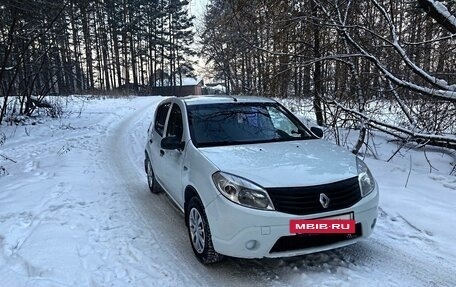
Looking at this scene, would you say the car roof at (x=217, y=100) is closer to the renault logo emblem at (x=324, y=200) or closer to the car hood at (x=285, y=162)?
the car hood at (x=285, y=162)

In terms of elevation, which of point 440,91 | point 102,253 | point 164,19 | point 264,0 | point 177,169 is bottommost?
point 102,253

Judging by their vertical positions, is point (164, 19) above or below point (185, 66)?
above

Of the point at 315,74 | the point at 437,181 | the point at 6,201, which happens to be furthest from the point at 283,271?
the point at 315,74

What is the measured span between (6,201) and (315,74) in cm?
772

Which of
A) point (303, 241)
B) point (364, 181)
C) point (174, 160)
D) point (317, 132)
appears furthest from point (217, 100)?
point (303, 241)

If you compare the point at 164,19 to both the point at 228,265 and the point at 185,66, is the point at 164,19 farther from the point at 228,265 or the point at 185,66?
the point at 228,265

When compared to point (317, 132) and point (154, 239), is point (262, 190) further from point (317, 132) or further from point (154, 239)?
point (317, 132)

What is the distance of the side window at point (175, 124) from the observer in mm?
5048

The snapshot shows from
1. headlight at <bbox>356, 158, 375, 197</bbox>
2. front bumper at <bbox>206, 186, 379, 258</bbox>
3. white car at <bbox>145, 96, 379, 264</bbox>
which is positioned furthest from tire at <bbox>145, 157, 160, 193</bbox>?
headlight at <bbox>356, 158, 375, 197</bbox>

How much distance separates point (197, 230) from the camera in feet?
13.4

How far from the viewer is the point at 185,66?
62.2 m

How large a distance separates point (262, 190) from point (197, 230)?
3.26ft

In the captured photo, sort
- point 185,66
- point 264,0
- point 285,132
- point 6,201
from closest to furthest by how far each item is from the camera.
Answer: point 285,132 < point 6,201 < point 264,0 < point 185,66

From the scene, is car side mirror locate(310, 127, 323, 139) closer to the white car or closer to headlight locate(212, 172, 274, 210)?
the white car
